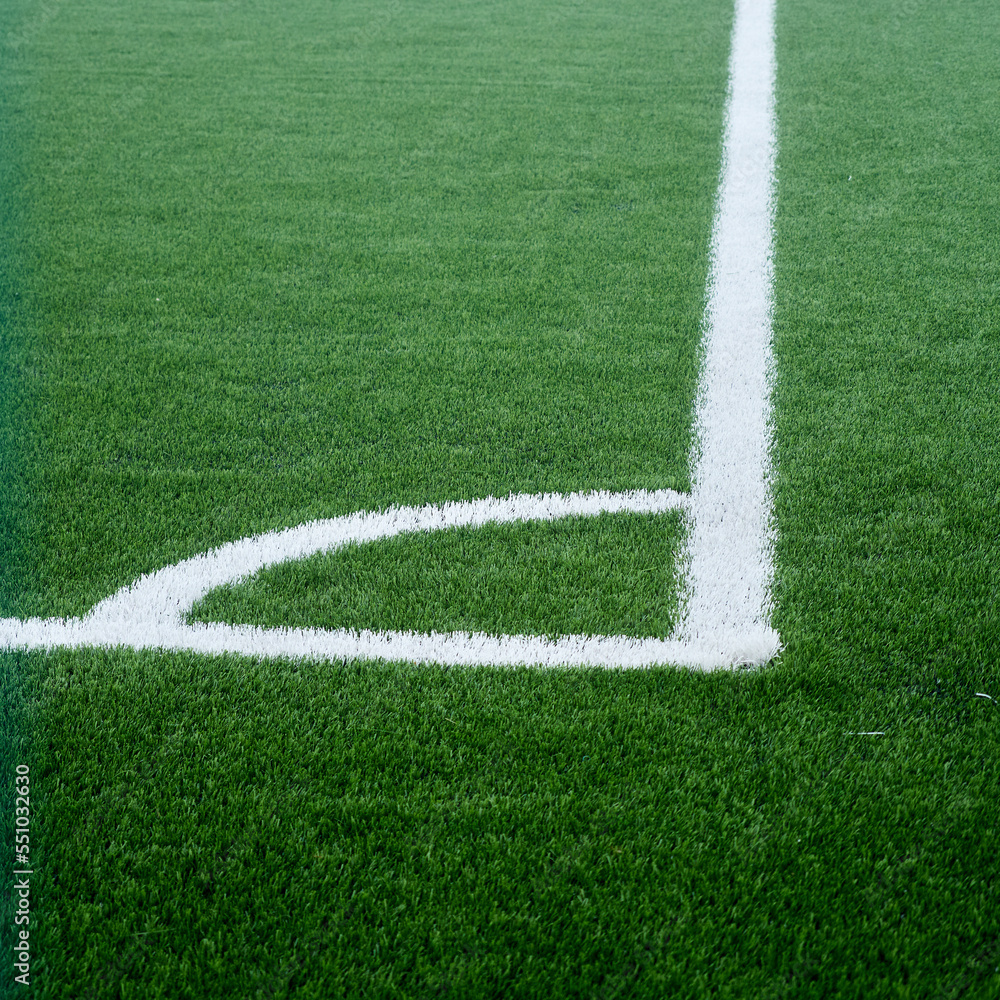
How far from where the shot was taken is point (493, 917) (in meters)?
1.28

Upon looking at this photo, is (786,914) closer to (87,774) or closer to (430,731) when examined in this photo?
(430,731)

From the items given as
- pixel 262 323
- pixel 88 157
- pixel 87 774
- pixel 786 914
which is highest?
pixel 88 157

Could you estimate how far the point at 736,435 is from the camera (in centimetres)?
252

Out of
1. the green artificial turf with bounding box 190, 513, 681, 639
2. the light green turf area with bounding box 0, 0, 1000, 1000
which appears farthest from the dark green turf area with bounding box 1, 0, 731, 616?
the green artificial turf with bounding box 190, 513, 681, 639

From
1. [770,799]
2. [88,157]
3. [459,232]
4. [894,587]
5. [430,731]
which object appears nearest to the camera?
[770,799]

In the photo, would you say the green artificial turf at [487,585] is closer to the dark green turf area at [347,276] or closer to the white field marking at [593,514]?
the white field marking at [593,514]

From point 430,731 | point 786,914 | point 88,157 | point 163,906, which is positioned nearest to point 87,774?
point 163,906

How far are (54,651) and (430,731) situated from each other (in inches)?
30.1

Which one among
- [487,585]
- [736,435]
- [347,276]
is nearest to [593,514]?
[487,585]

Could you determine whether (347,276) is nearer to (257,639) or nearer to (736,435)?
(736,435)

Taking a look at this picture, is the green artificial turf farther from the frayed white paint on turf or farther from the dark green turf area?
the dark green turf area

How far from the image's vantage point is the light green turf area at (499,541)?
1279mm

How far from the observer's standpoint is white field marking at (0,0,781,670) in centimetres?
177

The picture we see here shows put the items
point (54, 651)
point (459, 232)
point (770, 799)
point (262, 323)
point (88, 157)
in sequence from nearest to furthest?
point (770, 799)
point (54, 651)
point (262, 323)
point (459, 232)
point (88, 157)
